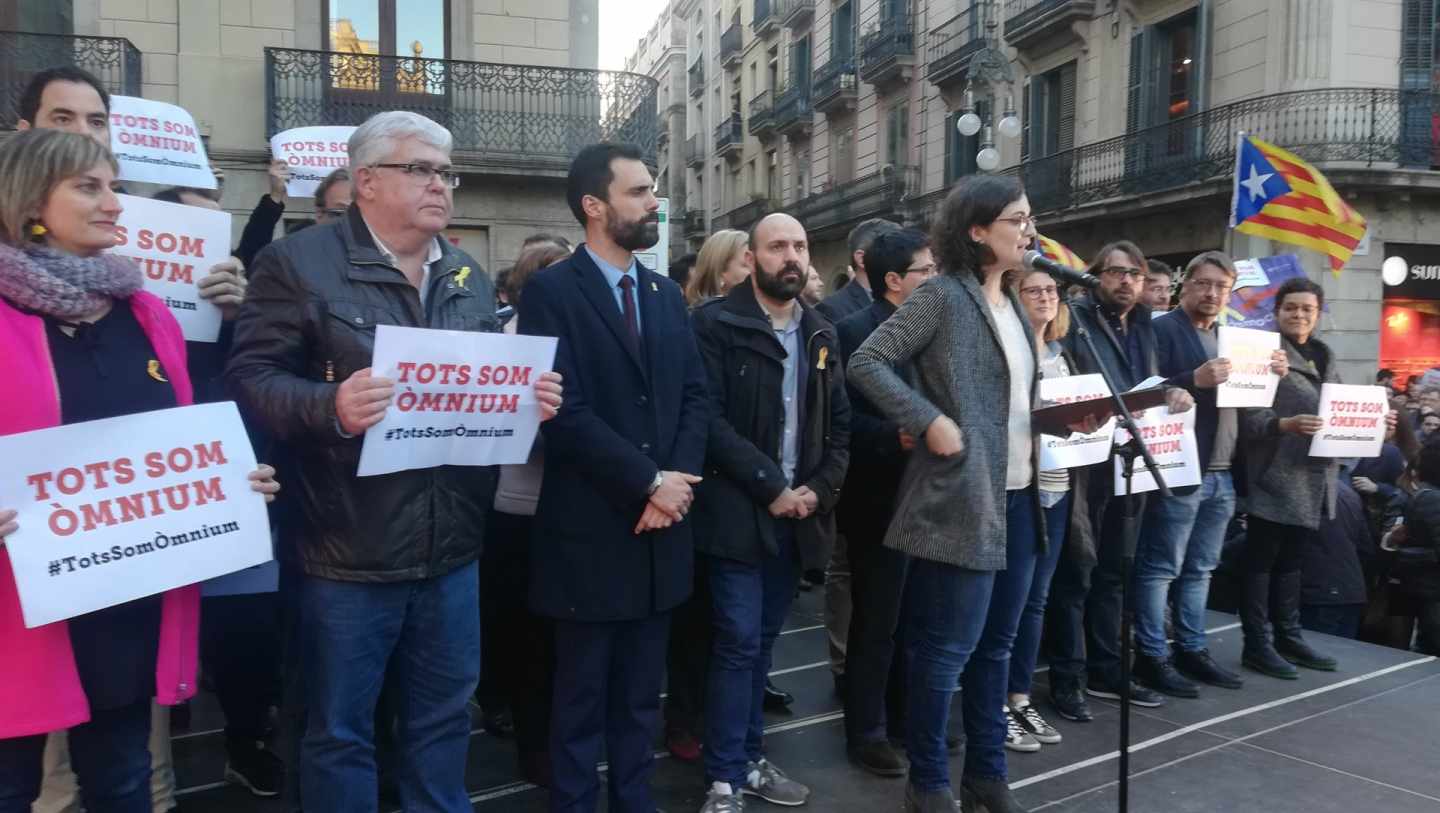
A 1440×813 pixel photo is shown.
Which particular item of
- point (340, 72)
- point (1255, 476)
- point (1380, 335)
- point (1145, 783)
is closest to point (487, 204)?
point (340, 72)

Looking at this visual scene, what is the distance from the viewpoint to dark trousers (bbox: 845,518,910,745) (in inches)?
160

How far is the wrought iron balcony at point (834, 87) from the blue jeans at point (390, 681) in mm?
28759

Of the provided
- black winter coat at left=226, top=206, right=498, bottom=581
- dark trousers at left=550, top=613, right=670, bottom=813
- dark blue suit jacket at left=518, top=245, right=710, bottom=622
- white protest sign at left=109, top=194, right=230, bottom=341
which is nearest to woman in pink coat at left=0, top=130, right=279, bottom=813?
black winter coat at left=226, top=206, right=498, bottom=581

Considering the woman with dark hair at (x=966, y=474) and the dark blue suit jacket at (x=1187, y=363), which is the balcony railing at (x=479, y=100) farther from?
the woman with dark hair at (x=966, y=474)

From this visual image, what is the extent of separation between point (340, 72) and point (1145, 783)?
39.4ft

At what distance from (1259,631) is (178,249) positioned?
534 centimetres

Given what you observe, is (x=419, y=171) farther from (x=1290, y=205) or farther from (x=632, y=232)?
(x=1290, y=205)

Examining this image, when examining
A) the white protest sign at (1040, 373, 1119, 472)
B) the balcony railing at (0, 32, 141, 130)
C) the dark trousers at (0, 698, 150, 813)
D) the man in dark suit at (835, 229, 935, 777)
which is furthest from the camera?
the balcony railing at (0, 32, 141, 130)

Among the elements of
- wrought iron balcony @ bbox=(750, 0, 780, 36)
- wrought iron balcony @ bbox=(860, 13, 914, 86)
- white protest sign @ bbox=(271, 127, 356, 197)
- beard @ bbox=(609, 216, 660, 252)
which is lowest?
beard @ bbox=(609, 216, 660, 252)

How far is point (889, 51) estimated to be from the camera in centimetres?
2684

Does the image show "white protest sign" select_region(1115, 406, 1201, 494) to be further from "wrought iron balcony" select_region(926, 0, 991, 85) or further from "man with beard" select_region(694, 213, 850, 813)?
"wrought iron balcony" select_region(926, 0, 991, 85)

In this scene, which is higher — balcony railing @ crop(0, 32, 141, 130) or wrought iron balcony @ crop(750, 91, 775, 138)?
wrought iron balcony @ crop(750, 91, 775, 138)

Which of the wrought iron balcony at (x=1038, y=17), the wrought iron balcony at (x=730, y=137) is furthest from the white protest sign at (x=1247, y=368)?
the wrought iron balcony at (x=730, y=137)

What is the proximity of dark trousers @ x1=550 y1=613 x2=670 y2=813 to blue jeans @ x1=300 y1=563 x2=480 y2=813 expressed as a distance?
0.29 m
